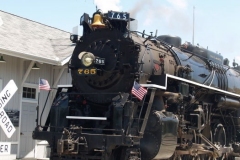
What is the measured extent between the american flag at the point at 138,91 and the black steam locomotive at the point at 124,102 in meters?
0.02

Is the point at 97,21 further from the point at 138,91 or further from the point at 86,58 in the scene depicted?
the point at 138,91

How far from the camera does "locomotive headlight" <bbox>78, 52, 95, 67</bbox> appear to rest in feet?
30.6

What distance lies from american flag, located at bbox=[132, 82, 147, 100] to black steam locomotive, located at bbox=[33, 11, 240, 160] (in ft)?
0.07

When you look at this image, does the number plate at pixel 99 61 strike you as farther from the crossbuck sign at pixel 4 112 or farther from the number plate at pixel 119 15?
the crossbuck sign at pixel 4 112

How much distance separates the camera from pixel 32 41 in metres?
14.9

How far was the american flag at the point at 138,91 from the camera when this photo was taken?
339 inches

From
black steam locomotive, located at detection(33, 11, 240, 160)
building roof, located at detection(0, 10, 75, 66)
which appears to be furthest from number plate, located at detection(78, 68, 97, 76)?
building roof, located at detection(0, 10, 75, 66)

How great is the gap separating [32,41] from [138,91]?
24.0 feet

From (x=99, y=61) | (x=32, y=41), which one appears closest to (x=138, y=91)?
(x=99, y=61)

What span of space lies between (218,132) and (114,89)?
177 inches

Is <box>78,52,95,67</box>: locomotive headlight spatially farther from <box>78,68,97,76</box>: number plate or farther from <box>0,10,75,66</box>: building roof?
<box>0,10,75,66</box>: building roof

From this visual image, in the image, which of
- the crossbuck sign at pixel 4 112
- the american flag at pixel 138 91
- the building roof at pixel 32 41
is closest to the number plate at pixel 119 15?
the american flag at pixel 138 91

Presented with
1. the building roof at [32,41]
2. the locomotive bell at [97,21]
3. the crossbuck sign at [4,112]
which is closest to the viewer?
the crossbuck sign at [4,112]

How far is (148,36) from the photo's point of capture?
1011 centimetres
